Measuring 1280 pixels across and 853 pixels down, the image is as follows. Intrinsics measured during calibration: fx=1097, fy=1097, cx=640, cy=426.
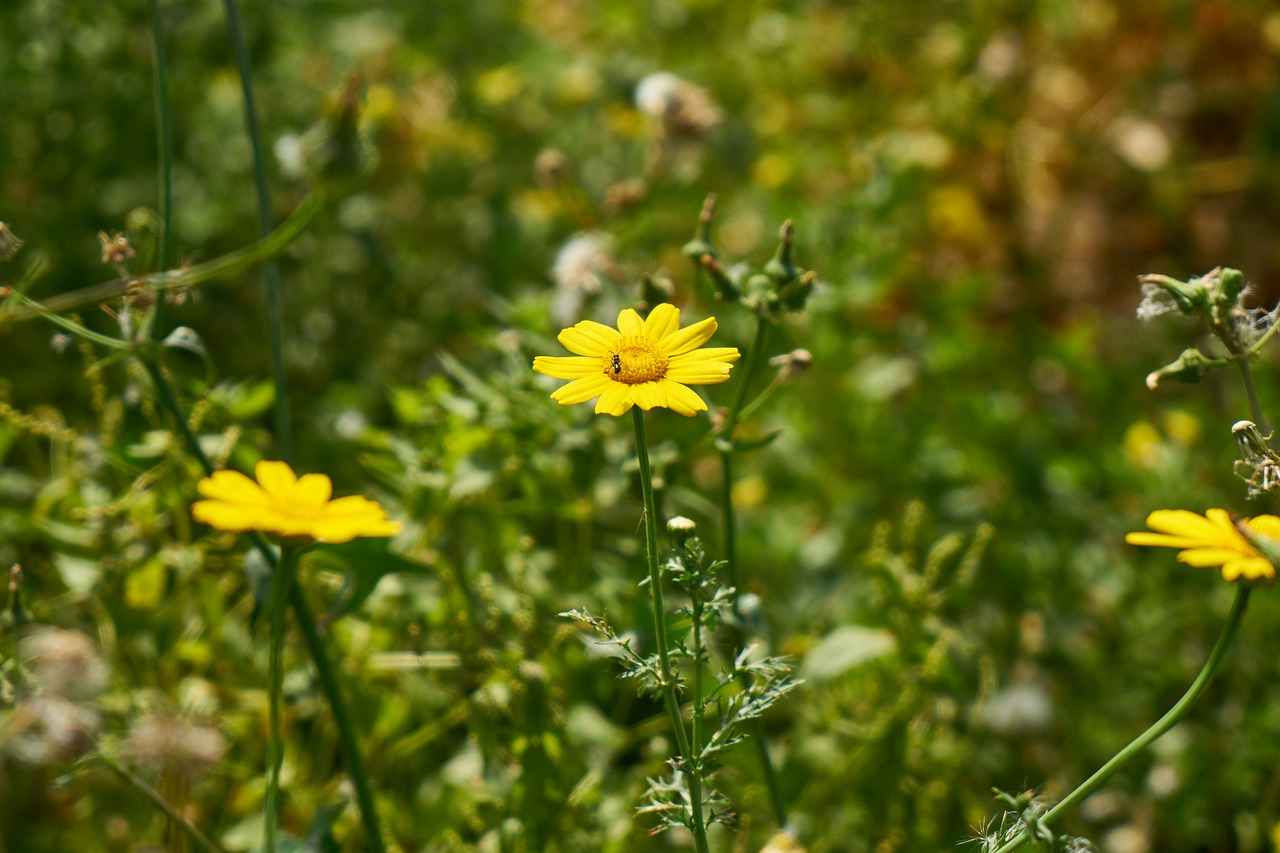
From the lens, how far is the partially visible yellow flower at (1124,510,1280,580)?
85cm

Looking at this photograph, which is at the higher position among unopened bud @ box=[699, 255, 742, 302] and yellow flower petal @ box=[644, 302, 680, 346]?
yellow flower petal @ box=[644, 302, 680, 346]

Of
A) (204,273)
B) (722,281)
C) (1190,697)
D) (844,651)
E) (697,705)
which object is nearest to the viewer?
(1190,697)

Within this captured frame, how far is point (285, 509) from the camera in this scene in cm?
90

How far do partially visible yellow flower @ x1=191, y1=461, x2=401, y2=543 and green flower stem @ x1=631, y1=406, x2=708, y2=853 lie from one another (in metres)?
0.21

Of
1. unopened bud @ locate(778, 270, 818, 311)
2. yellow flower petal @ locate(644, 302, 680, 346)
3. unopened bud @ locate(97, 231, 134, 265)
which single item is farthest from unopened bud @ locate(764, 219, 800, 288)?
unopened bud @ locate(97, 231, 134, 265)

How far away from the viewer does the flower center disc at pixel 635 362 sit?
0.98 metres

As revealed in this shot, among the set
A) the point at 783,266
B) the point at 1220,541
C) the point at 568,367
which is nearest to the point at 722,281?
the point at 783,266

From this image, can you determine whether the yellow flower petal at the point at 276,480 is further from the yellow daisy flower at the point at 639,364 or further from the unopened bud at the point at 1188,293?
the unopened bud at the point at 1188,293

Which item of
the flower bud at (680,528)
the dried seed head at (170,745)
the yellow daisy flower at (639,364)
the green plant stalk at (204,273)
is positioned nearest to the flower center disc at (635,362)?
the yellow daisy flower at (639,364)

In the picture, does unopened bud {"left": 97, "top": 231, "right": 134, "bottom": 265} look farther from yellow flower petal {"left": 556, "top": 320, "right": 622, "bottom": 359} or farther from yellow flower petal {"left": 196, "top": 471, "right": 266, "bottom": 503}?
yellow flower petal {"left": 556, "top": 320, "right": 622, "bottom": 359}

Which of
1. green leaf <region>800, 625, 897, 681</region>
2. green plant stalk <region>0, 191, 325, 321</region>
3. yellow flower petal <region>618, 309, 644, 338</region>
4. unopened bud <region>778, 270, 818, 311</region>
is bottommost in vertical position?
green leaf <region>800, 625, 897, 681</region>

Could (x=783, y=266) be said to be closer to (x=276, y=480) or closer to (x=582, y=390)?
(x=582, y=390)

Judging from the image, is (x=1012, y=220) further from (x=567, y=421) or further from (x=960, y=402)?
(x=567, y=421)

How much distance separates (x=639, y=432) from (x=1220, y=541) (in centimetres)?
48
